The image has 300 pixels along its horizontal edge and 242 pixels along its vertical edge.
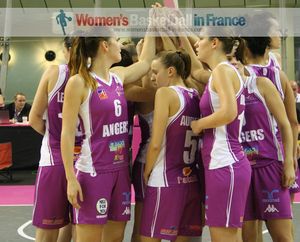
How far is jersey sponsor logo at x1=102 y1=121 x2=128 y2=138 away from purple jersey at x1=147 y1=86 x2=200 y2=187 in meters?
0.23

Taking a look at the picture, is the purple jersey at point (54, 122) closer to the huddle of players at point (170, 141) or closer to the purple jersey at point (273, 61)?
the huddle of players at point (170, 141)

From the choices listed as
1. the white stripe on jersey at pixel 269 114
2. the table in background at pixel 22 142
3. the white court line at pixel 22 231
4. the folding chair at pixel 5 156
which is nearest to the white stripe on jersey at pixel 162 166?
the white stripe on jersey at pixel 269 114

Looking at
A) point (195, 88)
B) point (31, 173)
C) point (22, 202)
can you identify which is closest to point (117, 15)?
point (31, 173)

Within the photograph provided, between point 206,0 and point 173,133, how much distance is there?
12.2m

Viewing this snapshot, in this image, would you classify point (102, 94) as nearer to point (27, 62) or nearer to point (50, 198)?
point (50, 198)

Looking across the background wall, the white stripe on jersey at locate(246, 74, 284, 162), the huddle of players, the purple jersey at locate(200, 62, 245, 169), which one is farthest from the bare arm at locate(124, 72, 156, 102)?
the background wall

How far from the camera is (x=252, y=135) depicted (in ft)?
9.06

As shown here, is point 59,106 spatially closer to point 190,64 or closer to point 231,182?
point 190,64

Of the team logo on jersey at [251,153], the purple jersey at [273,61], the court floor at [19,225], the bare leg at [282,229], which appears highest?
the purple jersey at [273,61]

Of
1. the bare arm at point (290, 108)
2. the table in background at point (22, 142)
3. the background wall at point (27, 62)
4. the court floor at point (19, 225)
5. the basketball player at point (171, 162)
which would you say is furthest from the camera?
the background wall at point (27, 62)

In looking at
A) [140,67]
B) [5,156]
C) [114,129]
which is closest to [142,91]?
[140,67]

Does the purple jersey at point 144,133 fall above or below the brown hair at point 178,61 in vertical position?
below

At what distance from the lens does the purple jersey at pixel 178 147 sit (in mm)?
2584

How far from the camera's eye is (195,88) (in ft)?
9.41
